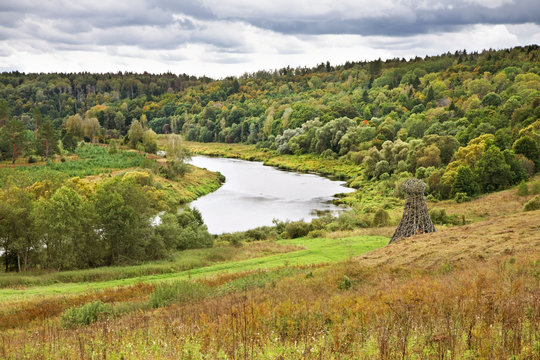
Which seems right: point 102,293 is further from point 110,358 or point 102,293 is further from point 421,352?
point 421,352

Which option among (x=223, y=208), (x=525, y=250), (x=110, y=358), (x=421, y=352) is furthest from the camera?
(x=223, y=208)

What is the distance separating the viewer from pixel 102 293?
72.6ft

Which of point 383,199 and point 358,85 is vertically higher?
point 358,85

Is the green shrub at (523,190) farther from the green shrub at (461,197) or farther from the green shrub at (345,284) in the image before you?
the green shrub at (345,284)

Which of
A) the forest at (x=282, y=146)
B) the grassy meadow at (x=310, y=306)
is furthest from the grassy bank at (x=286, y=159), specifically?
the grassy meadow at (x=310, y=306)

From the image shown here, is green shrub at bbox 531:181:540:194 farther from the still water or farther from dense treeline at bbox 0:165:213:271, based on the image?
dense treeline at bbox 0:165:213:271

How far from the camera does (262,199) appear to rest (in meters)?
70.1

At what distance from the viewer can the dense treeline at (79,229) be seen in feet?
103

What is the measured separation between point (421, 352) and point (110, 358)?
519 cm

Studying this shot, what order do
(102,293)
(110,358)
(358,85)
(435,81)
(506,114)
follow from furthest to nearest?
(358,85), (435,81), (506,114), (102,293), (110,358)

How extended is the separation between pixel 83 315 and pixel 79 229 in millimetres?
18222

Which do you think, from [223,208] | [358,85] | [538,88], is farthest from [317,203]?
[358,85]

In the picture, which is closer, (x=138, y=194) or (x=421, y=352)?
(x=421, y=352)

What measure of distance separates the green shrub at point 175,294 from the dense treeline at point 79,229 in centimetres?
1610
